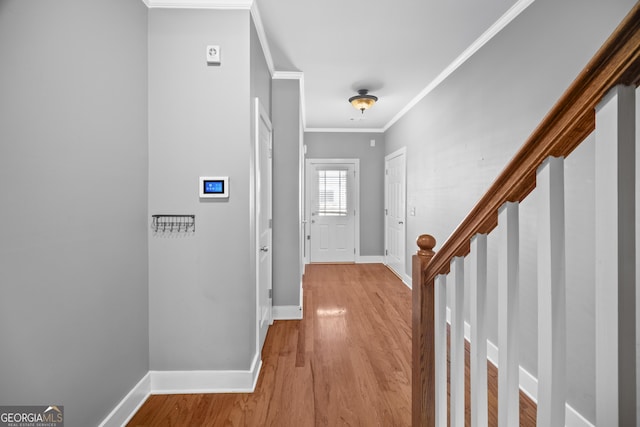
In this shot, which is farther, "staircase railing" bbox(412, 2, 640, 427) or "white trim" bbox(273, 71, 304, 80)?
"white trim" bbox(273, 71, 304, 80)

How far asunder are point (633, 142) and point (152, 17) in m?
2.47

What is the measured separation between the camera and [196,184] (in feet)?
6.59

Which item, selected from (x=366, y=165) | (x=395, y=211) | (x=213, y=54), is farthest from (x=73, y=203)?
(x=366, y=165)

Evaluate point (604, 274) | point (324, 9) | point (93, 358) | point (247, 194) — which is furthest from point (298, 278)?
point (604, 274)

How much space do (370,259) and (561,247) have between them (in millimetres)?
5438

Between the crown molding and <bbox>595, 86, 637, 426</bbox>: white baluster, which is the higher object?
the crown molding

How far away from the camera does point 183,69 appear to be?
1.99 metres

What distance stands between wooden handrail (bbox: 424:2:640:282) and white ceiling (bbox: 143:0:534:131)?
6.45 feet

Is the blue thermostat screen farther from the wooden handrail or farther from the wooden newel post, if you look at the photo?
the wooden handrail

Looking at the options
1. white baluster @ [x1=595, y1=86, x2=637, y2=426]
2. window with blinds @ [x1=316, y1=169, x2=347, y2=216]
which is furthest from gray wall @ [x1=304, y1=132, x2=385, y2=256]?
white baluster @ [x1=595, y1=86, x2=637, y2=426]

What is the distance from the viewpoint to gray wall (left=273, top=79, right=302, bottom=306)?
10.4 ft

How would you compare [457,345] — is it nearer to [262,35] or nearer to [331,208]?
[262,35]

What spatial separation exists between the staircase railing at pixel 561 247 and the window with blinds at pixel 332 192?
4.95 meters

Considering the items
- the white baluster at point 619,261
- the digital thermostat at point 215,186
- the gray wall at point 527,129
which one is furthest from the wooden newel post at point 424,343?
the digital thermostat at point 215,186
